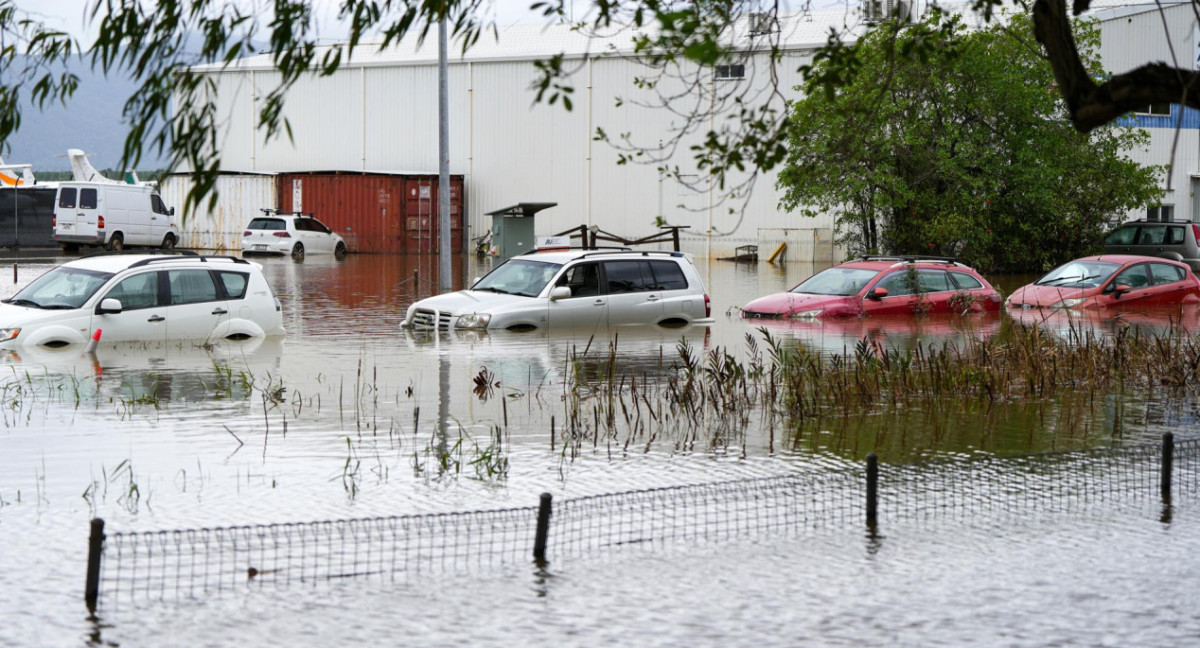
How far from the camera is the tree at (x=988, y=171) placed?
3972cm

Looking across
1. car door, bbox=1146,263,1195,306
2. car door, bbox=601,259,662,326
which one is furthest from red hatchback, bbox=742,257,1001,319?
car door, bbox=1146,263,1195,306

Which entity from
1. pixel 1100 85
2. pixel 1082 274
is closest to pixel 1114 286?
pixel 1082 274

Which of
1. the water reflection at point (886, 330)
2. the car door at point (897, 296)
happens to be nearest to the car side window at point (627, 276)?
the water reflection at point (886, 330)

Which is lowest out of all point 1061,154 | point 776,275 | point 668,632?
point 668,632

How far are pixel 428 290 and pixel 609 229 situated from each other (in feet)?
65.4

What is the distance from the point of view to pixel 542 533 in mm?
8945

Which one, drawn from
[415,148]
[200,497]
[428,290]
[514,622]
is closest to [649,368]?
[200,497]

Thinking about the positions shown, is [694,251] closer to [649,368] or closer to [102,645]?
→ [649,368]

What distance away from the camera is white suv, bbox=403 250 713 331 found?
73.5 feet

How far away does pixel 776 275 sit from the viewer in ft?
143

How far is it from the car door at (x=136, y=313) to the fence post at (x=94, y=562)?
1156cm

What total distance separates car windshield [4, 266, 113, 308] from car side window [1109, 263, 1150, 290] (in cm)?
1857

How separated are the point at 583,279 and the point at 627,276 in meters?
0.80

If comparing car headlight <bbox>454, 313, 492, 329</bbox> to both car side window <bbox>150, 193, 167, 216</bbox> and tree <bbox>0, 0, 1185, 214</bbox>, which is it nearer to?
tree <bbox>0, 0, 1185, 214</bbox>
